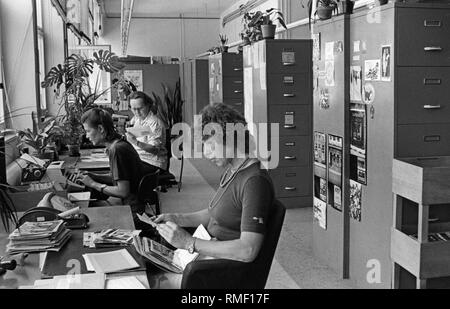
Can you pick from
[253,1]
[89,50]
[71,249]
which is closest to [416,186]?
[71,249]

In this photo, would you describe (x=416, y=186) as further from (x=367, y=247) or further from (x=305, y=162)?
(x=305, y=162)

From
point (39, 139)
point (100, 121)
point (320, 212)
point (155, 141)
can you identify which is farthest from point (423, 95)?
point (39, 139)

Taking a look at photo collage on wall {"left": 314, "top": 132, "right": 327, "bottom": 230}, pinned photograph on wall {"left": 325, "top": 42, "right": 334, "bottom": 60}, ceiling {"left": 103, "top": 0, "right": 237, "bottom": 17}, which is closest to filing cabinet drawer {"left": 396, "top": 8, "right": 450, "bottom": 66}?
pinned photograph on wall {"left": 325, "top": 42, "right": 334, "bottom": 60}

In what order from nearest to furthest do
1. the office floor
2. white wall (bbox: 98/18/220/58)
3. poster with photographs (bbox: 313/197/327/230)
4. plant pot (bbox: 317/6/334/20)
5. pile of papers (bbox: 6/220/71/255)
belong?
pile of papers (bbox: 6/220/71/255), the office floor, plant pot (bbox: 317/6/334/20), poster with photographs (bbox: 313/197/327/230), white wall (bbox: 98/18/220/58)

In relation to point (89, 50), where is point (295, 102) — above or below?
below

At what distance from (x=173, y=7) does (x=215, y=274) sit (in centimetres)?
1579

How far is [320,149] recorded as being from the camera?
4.19 m

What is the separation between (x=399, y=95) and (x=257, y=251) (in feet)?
5.22

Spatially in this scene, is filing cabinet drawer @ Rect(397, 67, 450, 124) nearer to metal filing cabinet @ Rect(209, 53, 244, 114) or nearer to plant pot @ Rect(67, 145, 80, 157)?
plant pot @ Rect(67, 145, 80, 157)

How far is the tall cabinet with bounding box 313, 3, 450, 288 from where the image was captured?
10.5 feet

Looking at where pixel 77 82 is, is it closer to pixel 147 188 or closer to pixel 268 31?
pixel 268 31

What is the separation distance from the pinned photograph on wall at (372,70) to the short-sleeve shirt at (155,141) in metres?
2.88

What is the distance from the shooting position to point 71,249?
2312 millimetres

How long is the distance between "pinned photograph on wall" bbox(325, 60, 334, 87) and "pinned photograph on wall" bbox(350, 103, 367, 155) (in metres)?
0.32
